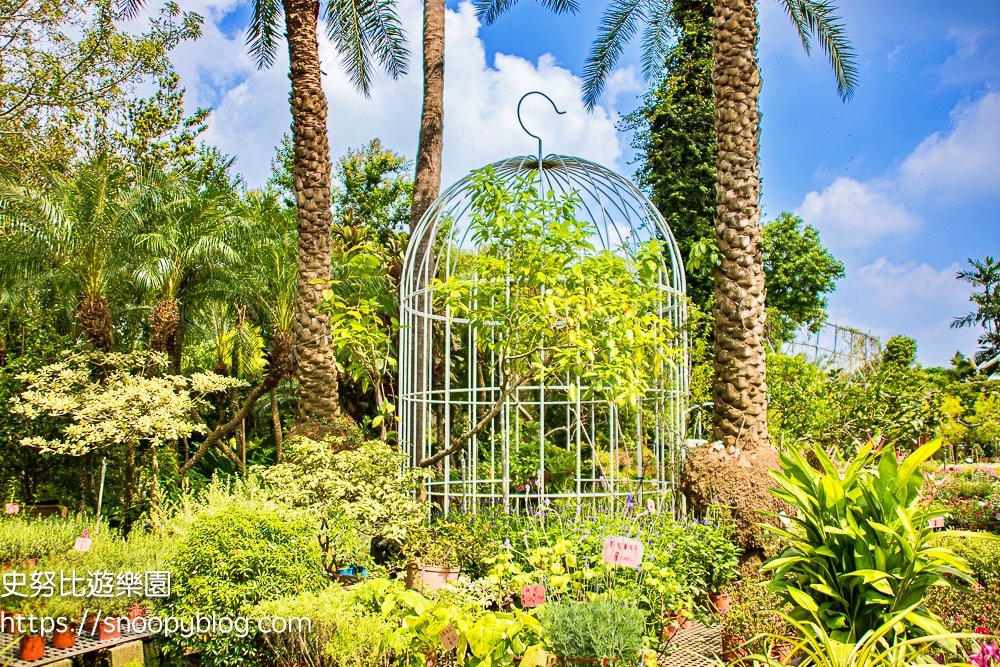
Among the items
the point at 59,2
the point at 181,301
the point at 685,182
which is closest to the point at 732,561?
the point at 181,301

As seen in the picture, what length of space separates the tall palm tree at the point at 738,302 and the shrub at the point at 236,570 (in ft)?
9.55

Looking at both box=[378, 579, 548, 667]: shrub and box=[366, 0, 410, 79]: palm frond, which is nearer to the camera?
box=[378, 579, 548, 667]: shrub

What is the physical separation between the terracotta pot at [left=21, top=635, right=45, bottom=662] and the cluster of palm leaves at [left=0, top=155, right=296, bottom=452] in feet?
12.0

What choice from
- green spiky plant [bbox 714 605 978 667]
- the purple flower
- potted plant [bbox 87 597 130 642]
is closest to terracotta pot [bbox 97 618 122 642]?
potted plant [bbox 87 597 130 642]

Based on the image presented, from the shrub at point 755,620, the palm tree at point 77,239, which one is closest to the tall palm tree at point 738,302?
the shrub at point 755,620

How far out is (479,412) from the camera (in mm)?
8211

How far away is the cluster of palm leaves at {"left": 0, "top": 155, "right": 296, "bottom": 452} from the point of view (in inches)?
265

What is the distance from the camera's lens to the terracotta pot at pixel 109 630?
150 inches

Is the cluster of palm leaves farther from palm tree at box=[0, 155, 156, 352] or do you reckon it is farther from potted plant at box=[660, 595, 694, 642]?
potted plant at box=[660, 595, 694, 642]

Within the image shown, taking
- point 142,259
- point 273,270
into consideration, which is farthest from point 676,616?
point 142,259

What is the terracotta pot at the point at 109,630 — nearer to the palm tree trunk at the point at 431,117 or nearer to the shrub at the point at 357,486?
the shrub at the point at 357,486

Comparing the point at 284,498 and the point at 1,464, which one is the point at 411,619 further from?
the point at 1,464

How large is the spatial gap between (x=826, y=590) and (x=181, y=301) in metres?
7.60

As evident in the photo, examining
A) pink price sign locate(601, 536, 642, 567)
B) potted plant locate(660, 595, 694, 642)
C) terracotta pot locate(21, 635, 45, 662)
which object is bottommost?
terracotta pot locate(21, 635, 45, 662)
